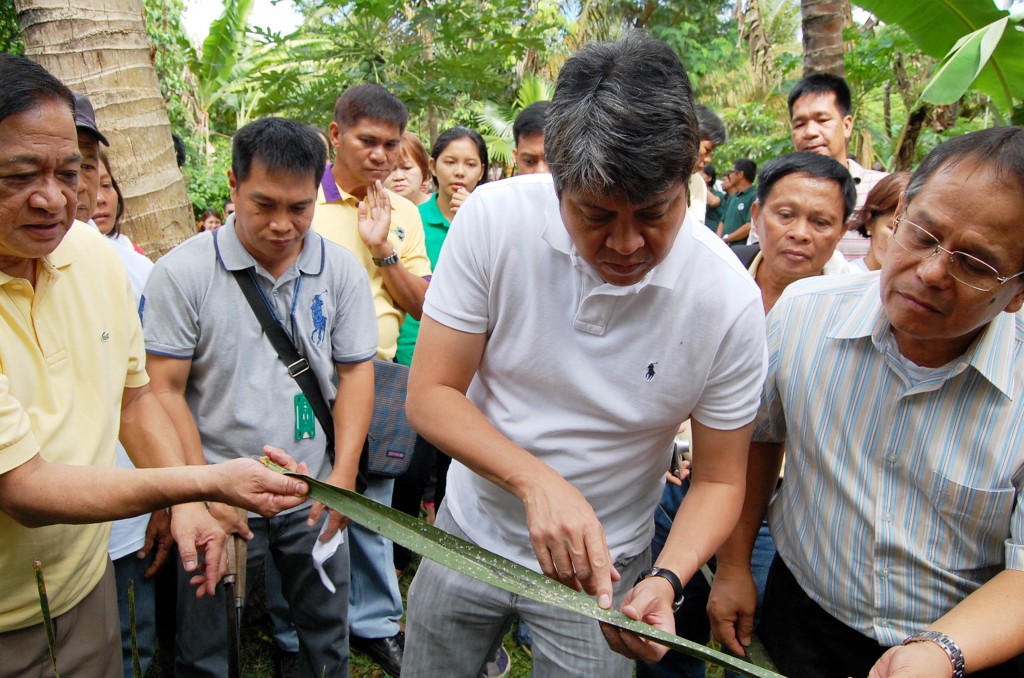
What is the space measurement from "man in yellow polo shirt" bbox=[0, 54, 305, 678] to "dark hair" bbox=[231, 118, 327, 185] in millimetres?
707

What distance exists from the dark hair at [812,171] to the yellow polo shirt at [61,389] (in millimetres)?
2243

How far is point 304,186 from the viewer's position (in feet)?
8.46

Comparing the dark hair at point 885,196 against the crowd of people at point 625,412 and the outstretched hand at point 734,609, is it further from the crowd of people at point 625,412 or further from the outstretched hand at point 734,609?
Result: the outstretched hand at point 734,609

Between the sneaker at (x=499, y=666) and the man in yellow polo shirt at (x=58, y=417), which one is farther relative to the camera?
the sneaker at (x=499, y=666)

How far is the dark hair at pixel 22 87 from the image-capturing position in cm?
157

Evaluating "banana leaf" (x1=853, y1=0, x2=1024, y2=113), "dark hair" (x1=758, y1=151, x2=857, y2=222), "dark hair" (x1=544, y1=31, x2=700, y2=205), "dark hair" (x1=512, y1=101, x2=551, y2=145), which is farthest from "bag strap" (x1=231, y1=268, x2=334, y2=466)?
A: "banana leaf" (x1=853, y1=0, x2=1024, y2=113)

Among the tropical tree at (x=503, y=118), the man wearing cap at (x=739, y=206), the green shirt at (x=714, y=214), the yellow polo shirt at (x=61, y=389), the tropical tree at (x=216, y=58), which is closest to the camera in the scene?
Result: the yellow polo shirt at (x=61, y=389)

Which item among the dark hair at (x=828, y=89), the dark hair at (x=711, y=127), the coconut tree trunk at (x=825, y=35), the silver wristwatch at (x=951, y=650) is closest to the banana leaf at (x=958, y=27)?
the dark hair at (x=828, y=89)

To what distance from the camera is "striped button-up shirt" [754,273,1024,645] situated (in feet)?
5.38

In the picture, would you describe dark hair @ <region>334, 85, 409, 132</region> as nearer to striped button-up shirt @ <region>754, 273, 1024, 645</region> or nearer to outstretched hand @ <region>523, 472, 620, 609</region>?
striped button-up shirt @ <region>754, 273, 1024, 645</region>

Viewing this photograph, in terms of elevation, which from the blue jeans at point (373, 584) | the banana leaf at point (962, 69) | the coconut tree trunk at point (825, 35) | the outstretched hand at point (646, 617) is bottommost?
the blue jeans at point (373, 584)

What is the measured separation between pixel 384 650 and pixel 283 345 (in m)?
1.48

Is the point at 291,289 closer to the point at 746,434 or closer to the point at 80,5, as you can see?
the point at 746,434

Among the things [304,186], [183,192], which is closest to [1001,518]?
[304,186]
